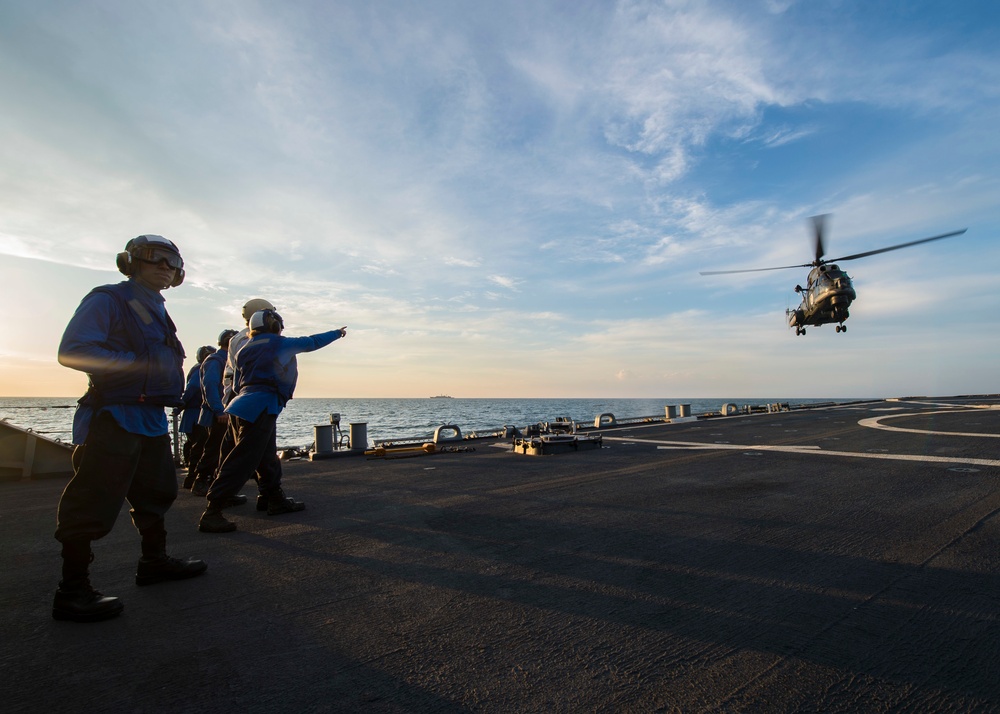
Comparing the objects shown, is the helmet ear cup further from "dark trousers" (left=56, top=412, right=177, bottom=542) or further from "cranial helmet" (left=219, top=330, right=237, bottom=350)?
"cranial helmet" (left=219, top=330, right=237, bottom=350)

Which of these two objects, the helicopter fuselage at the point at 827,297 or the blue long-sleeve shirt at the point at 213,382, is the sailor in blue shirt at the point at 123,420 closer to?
the blue long-sleeve shirt at the point at 213,382

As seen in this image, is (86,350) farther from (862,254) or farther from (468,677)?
(862,254)

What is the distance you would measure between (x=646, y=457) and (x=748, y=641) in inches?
284

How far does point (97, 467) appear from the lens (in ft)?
9.92

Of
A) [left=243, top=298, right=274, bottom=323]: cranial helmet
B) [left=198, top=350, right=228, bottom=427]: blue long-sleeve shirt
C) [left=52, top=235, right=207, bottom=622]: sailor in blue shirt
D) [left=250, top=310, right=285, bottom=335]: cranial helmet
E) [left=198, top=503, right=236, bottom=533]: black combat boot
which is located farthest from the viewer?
[left=198, top=350, right=228, bottom=427]: blue long-sleeve shirt

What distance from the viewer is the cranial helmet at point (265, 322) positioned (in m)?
5.27

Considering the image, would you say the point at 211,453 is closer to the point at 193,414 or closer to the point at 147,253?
the point at 193,414

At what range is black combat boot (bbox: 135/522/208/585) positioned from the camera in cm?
332

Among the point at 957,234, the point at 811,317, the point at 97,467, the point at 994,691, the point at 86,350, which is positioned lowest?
the point at 994,691

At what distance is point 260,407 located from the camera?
5.05 m

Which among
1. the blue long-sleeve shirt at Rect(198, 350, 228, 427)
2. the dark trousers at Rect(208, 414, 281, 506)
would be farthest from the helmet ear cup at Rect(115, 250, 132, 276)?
the blue long-sleeve shirt at Rect(198, 350, 228, 427)

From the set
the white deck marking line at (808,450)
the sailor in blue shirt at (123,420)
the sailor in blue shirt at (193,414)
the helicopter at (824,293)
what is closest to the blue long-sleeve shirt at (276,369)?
the sailor in blue shirt at (123,420)

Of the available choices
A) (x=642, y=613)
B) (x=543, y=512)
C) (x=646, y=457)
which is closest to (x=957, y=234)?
(x=646, y=457)

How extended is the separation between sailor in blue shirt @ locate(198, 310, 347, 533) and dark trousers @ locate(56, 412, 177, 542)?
1.35 meters
